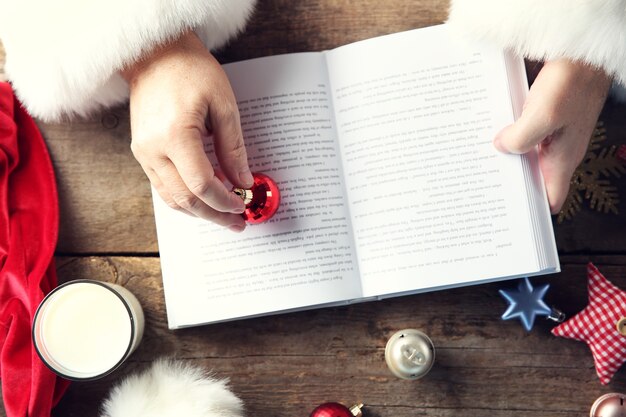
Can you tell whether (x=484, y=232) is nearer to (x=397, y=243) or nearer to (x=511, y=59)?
(x=397, y=243)

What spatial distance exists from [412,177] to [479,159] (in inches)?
3.9

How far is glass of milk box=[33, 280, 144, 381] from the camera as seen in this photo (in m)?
0.80

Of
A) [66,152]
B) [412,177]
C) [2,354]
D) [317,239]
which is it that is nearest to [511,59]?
[412,177]

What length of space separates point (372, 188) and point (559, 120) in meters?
0.26

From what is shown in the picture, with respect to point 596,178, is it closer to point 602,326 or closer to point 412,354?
point 602,326

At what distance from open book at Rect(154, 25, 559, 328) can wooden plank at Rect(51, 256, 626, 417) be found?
0.20ft

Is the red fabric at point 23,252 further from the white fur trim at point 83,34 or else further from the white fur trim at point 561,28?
the white fur trim at point 561,28

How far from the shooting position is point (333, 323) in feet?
2.85

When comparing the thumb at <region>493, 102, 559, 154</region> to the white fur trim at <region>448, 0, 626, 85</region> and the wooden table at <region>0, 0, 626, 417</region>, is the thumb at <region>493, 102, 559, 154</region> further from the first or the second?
the wooden table at <region>0, 0, 626, 417</region>

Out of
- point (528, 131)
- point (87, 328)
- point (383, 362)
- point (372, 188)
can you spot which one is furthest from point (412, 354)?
point (87, 328)

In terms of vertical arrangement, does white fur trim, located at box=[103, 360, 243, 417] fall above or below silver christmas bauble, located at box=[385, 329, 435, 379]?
below

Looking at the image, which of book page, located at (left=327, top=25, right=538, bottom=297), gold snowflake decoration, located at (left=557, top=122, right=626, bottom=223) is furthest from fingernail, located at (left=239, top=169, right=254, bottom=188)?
gold snowflake decoration, located at (left=557, top=122, right=626, bottom=223)

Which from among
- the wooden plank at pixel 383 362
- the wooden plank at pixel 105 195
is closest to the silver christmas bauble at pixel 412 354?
the wooden plank at pixel 383 362

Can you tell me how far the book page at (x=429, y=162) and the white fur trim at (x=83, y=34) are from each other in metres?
0.26
